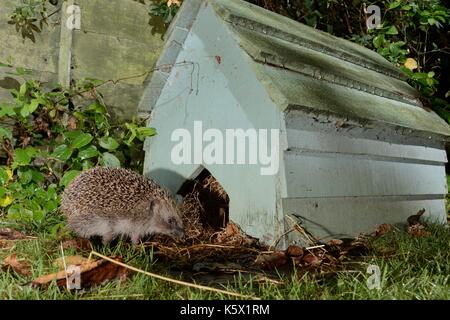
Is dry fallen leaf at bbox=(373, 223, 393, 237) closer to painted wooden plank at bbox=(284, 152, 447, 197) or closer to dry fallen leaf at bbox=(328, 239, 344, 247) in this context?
painted wooden plank at bbox=(284, 152, 447, 197)

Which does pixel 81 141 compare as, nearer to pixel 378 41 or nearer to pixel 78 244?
pixel 78 244

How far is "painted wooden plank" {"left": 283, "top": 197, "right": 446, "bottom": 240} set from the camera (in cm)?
294

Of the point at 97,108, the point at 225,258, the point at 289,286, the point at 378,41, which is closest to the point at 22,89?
the point at 97,108

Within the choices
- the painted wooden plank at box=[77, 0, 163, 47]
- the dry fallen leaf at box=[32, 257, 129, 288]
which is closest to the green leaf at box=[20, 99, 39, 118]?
the painted wooden plank at box=[77, 0, 163, 47]

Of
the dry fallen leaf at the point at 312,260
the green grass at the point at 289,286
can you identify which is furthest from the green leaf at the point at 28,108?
the dry fallen leaf at the point at 312,260

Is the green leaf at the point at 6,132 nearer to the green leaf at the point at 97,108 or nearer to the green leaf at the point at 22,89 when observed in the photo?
the green leaf at the point at 22,89

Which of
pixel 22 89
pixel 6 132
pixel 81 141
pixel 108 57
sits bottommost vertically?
pixel 81 141

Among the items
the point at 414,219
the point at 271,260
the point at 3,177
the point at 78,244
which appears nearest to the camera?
the point at 271,260

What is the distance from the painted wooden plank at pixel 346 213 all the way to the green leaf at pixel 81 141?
2.13 m

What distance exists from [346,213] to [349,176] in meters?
0.28

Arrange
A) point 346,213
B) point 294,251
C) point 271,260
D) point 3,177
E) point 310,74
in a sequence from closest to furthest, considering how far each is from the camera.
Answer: point 271,260 < point 294,251 < point 346,213 < point 310,74 < point 3,177

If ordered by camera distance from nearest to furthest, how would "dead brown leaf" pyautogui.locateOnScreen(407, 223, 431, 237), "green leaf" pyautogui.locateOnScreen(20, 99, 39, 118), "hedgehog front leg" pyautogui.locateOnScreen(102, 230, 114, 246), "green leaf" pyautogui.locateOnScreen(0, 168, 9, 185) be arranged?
"dead brown leaf" pyautogui.locateOnScreen(407, 223, 431, 237), "hedgehog front leg" pyautogui.locateOnScreen(102, 230, 114, 246), "green leaf" pyautogui.locateOnScreen(0, 168, 9, 185), "green leaf" pyautogui.locateOnScreen(20, 99, 39, 118)

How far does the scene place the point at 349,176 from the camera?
3.26 meters

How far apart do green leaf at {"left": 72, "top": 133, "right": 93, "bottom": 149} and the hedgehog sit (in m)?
0.58
